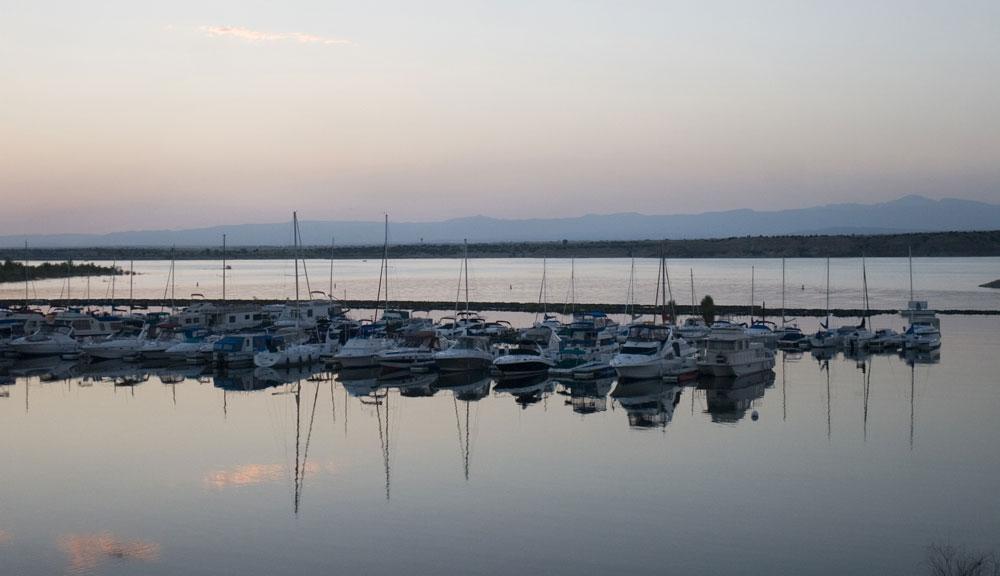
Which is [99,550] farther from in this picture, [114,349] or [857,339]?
[857,339]

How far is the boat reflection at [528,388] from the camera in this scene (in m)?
26.7

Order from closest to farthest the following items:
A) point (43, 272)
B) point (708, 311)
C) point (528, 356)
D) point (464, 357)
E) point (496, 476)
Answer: point (496, 476) → point (528, 356) → point (464, 357) → point (708, 311) → point (43, 272)

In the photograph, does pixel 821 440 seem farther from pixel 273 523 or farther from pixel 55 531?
pixel 55 531

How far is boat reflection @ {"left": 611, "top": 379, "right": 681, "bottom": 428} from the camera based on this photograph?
77.4 feet

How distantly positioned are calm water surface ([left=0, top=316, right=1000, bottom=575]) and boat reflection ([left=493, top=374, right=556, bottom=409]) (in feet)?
0.48

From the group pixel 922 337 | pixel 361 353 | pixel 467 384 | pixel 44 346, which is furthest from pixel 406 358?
pixel 922 337

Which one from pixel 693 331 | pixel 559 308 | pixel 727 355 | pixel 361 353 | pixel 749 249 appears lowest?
pixel 361 353

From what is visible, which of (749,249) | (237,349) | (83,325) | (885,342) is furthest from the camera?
(749,249)

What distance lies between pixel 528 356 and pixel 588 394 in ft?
10.8

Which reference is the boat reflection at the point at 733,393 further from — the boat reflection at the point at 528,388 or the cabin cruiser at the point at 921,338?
the cabin cruiser at the point at 921,338

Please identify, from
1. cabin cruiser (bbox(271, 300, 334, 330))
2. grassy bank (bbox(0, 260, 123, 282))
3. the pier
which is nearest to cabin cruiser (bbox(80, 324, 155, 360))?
cabin cruiser (bbox(271, 300, 334, 330))

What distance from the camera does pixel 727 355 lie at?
2923 centimetres

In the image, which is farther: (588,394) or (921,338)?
(921,338)

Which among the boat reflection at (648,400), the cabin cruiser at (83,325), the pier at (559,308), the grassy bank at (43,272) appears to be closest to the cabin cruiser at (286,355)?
the cabin cruiser at (83,325)
